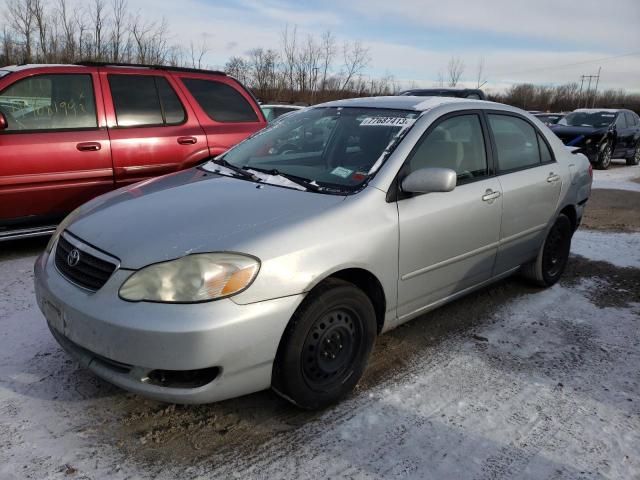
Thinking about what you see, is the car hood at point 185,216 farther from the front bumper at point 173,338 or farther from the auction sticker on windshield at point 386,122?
the auction sticker on windshield at point 386,122

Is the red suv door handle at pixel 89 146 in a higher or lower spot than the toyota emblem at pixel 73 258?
higher

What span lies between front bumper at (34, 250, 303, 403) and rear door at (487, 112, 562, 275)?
2.03 meters

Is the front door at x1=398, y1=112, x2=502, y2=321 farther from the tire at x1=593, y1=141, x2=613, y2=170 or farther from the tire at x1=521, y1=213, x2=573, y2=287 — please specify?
the tire at x1=593, y1=141, x2=613, y2=170

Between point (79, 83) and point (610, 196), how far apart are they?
8967mm

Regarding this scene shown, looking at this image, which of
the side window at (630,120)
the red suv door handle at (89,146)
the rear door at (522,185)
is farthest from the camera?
the side window at (630,120)

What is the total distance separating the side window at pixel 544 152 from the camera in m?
4.23

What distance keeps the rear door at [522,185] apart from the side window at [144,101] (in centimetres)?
329

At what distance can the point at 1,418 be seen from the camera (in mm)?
2506

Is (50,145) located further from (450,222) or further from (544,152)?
(544,152)

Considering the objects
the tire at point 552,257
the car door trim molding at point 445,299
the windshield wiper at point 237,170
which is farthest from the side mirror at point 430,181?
the tire at point 552,257

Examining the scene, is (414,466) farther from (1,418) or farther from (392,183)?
(1,418)

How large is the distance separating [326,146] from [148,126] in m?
2.58

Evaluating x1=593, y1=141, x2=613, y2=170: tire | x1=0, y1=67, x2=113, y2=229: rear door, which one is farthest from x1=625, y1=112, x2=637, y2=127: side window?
x1=0, y1=67, x2=113, y2=229: rear door

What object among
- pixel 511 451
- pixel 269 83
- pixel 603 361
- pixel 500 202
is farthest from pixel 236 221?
pixel 269 83
